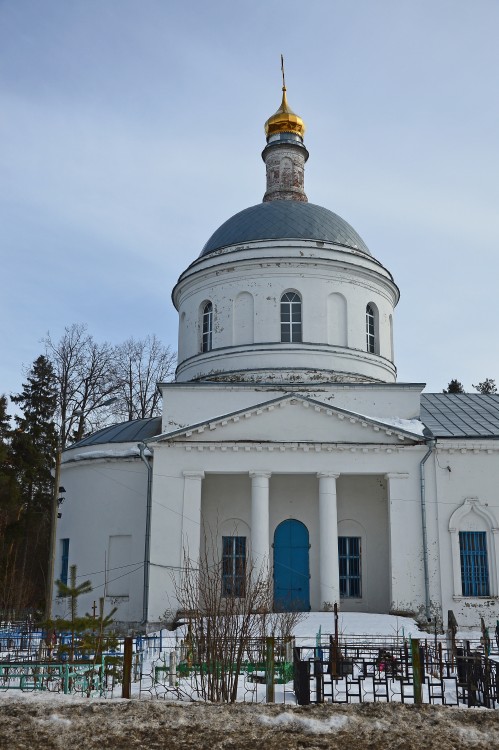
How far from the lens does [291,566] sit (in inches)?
754

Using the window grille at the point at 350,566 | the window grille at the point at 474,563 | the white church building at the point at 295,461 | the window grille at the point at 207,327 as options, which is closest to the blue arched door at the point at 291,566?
the white church building at the point at 295,461

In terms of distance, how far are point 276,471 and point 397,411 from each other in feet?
12.7

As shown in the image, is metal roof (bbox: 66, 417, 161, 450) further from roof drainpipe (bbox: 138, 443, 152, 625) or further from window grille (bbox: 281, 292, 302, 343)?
window grille (bbox: 281, 292, 302, 343)

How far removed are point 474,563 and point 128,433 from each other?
9.46 metres

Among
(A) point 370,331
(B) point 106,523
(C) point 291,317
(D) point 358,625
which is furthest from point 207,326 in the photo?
(D) point 358,625

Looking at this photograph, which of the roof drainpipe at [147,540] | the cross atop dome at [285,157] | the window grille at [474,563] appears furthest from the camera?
the cross atop dome at [285,157]

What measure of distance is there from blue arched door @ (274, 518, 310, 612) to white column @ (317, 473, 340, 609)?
1.14m

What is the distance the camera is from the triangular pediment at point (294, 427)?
722 inches

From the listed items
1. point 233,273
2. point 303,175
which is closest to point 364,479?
point 233,273

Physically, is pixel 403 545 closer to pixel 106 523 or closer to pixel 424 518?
pixel 424 518

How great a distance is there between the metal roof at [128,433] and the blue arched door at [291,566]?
14.6 feet

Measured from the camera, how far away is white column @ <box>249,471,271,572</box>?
1791cm

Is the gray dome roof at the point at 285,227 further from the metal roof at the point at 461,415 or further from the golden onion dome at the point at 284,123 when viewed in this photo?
the metal roof at the point at 461,415

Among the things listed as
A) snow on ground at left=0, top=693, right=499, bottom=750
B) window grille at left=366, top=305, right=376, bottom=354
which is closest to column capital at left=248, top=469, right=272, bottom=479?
window grille at left=366, top=305, right=376, bottom=354
